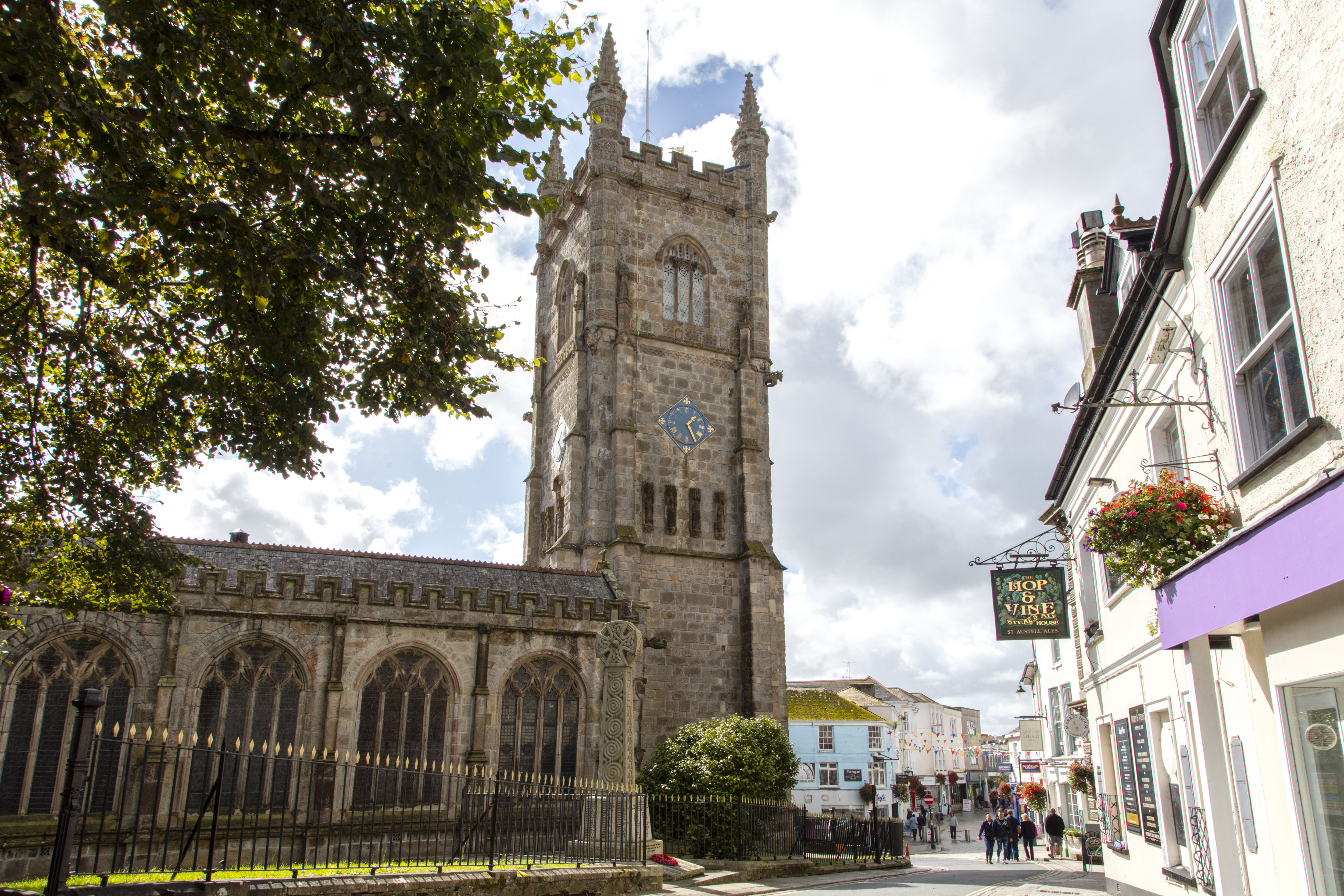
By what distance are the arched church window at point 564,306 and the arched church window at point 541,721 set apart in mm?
15497

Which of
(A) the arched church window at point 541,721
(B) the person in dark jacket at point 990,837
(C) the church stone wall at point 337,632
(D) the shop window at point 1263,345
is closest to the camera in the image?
(D) the shop window at point 1263,345

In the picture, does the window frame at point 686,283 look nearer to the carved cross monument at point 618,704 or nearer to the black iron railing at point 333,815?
the black iron railing at point 333,815

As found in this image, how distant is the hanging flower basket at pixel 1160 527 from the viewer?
7.76 metres

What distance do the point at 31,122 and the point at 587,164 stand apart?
2691cm

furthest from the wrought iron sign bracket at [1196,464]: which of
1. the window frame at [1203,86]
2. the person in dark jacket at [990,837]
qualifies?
the person in dark jacket at [990,837]

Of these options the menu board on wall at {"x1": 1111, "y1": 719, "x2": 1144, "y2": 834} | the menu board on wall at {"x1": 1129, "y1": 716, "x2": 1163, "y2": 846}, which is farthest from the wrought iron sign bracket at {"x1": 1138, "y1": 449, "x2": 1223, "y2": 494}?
the menu board on wall at {"x1": 1111, "y1": 719, "x2": 1144, "y2": 834}

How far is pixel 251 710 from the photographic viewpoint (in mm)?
17203

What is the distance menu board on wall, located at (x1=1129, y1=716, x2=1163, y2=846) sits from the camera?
11273 millimetres

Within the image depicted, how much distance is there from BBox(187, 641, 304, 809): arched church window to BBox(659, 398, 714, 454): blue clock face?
48.5ft

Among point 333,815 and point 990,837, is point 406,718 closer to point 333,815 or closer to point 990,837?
point 333,815

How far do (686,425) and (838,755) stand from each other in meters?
→ 33.1

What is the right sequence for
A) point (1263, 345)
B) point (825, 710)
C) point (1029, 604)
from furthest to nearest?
point (825, 710), point (1029, 604), point (1263, 345)

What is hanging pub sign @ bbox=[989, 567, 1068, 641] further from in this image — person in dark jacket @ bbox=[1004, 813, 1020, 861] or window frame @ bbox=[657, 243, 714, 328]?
window frame @ bbox=[657, 243, 714, 328]

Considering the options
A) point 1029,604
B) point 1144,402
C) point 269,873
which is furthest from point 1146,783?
point 269,873
